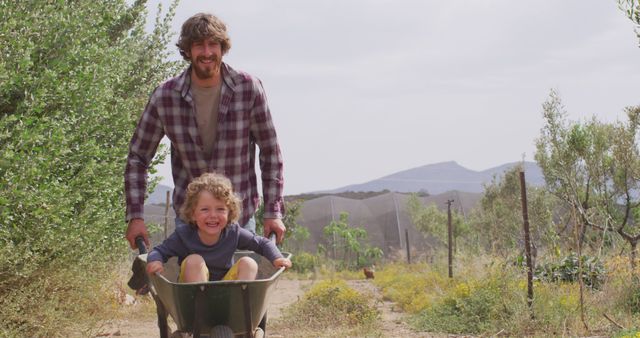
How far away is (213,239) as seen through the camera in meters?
3.63

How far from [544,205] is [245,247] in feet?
46.6

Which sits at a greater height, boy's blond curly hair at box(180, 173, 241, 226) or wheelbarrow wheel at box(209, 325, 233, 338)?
boy's blond curly hair at box(180, 173, 241, 226)

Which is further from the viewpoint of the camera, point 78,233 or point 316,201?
point 316,201

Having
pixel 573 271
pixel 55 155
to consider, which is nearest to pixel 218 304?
pixel 55 155

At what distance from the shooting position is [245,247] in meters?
3.73

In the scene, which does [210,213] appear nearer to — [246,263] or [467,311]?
[246,263]

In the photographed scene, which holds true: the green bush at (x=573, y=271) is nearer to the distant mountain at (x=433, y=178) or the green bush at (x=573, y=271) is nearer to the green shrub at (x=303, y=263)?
the green shrub at (x=303, y=263)

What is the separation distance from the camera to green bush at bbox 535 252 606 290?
32.3 ft

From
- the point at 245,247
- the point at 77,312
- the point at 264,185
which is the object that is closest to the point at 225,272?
the point at 245,247

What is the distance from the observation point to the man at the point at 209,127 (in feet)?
13.1

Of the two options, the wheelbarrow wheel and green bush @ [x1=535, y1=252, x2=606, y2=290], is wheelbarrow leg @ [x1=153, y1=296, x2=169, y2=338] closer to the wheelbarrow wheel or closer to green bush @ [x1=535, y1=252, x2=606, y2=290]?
the wheelbarrow wheel

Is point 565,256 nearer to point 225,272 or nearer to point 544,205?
point 544,205

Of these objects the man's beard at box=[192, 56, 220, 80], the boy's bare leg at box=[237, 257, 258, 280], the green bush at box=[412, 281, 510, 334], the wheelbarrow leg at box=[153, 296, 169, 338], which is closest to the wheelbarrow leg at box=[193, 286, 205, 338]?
the boy's bare leg at box=[237, 257, 258, 280]

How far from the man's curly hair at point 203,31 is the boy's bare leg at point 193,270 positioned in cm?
103
